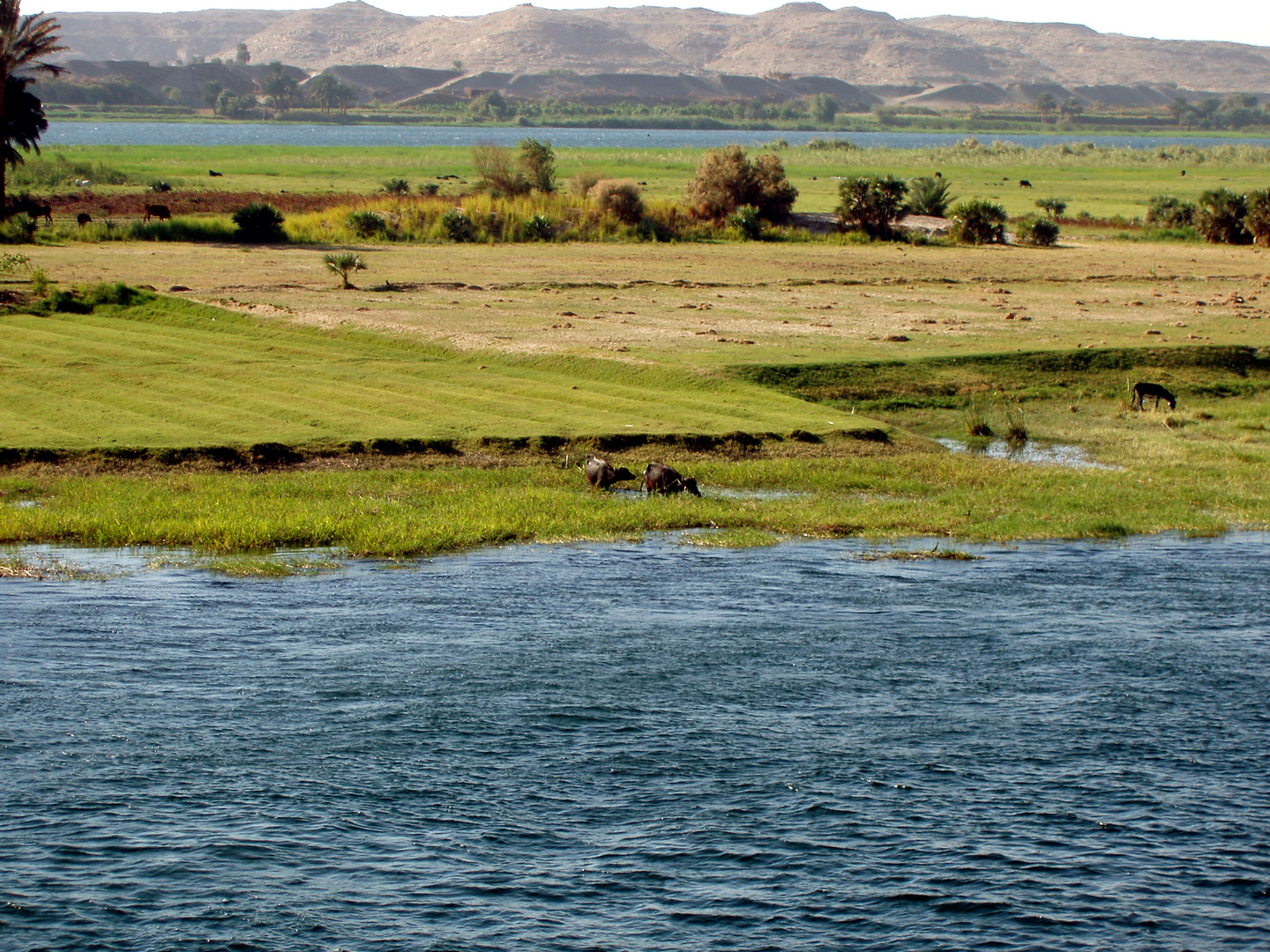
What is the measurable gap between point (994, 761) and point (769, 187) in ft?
208

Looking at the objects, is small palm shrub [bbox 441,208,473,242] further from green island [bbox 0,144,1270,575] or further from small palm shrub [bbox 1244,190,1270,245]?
small palm shrub [bbox 1244,190,1270,245]

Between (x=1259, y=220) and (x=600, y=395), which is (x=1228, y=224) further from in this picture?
(x=600, y=395)

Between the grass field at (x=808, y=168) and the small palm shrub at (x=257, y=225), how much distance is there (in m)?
26.2

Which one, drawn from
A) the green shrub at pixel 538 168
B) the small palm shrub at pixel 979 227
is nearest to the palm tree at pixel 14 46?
the green shrub at pixel 538 168

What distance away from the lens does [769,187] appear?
71.4 m

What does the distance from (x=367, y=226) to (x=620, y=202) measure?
12.8 metres

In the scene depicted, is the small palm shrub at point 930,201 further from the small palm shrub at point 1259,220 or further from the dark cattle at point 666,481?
the dark cattle at point 666,481

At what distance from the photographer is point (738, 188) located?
7094 cm

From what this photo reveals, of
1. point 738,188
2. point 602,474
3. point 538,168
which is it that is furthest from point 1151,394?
point 538,168

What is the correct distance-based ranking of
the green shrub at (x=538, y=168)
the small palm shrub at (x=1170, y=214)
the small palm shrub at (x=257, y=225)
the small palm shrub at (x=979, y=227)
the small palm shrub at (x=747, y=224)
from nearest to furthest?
the small palm shrub at (x=257, y=225) → the small palm shrub at (x=979, y=227) → the small palm shrub at (x=747, y=224) → the small palm shrub at (x=1170, y=214) → the green shrub at (x=538, y=168)

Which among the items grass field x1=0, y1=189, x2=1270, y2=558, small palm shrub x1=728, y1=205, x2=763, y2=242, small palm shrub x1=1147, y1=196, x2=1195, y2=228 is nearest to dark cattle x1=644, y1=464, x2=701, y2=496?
grass field x1=0, y1=189, x2=1270, y2=558

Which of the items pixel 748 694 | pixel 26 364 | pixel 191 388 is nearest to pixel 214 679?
pixel 748 694

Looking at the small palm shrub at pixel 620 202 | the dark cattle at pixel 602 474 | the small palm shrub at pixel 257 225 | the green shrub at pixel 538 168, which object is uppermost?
the green shrub at pixel 538 168

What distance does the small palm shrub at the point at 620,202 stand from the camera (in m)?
67.2
